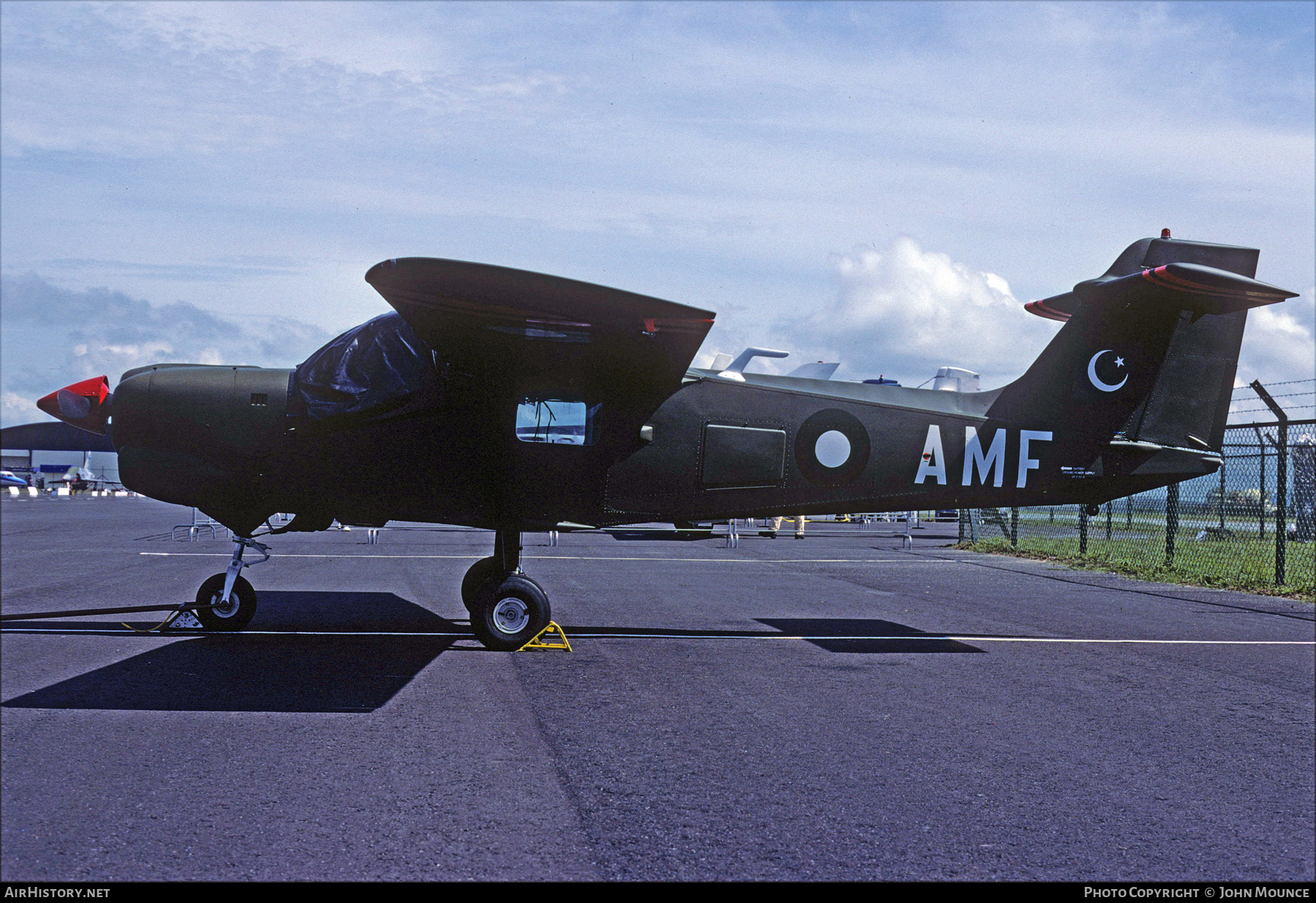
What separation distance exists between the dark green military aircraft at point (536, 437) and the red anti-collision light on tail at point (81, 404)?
1 centimetres

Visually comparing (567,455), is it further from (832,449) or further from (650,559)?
(650,559)

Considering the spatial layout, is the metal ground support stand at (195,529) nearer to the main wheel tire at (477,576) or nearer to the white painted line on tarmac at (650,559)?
the white painted line on tarmac at (650,559)

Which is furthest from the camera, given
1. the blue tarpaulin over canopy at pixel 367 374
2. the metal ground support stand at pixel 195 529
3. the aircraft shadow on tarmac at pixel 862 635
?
the metal ground support stand at pixel 195 529

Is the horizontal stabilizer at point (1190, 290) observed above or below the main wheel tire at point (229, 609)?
above

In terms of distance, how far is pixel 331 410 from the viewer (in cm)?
735

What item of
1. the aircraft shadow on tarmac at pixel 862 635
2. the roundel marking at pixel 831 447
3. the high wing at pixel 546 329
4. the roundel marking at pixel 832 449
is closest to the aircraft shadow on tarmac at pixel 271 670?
the high wing at pixel 546 329

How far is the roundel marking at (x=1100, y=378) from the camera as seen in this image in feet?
28.6

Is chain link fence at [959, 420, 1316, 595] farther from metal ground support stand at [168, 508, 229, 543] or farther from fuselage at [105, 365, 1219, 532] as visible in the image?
metal ground support stand at [168, 508, 229, 543]

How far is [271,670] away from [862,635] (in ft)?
16.1

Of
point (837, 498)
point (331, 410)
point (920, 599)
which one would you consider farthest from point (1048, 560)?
point (331, 410)

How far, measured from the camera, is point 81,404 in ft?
24.6

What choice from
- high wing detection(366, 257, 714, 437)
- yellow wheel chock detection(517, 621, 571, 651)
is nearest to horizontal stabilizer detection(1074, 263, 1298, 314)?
high wing detection(366, 257, 714, 437)

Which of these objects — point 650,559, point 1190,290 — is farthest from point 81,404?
point 650,559

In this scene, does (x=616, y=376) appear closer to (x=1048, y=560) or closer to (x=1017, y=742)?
(x=1017, y=742)
